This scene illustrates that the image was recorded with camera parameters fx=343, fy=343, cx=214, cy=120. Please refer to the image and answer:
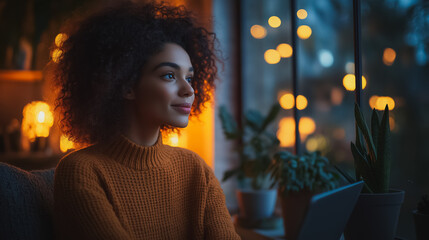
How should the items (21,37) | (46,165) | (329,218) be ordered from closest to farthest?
(329,218)
(46,165)
(21,37)

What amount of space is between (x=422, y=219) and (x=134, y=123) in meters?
0.90

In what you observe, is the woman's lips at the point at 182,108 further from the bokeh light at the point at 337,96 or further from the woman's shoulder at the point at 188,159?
the bokeh light at the point at 337,96

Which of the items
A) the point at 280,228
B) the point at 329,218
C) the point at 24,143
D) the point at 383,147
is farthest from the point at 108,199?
the point at 24,143

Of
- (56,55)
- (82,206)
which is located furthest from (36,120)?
(82,206)

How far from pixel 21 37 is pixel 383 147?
3.34 meters

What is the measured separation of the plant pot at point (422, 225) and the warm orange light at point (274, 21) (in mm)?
1985

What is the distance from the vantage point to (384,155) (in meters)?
1.08

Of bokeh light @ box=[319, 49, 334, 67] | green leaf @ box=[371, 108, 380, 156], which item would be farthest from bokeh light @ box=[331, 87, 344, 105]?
green leaf @ box=[371, 108, 380, 156]

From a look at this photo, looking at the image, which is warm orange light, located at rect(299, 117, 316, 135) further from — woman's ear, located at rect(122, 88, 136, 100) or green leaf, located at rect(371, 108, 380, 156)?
woman's ear, located at rect(122, 88, 136, 100)

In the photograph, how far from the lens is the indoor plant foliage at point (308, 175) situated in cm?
157

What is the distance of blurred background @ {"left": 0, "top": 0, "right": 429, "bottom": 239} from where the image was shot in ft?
7.05

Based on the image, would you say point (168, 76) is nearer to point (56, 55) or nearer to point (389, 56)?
point (56, 55)

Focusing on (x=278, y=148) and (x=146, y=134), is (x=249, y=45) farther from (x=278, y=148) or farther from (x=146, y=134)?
(x=146, y=134)

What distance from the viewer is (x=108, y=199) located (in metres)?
0.89
